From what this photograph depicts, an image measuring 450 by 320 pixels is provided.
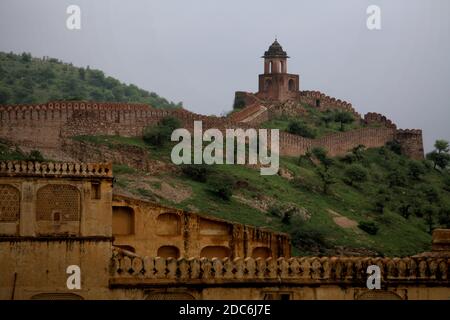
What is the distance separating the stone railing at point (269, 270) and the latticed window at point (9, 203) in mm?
3007

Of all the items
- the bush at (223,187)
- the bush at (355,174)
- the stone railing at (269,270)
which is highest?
the bush at (355,174)

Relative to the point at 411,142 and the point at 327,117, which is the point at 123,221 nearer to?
the point at 327,117

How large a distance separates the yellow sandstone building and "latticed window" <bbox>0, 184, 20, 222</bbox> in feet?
0.09

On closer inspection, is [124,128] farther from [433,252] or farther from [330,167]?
[433,252]

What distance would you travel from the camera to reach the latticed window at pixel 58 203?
46750 mm

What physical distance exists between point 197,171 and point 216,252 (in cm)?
2402

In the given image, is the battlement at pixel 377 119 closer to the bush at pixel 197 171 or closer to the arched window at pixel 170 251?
the bush at pixel 197 171

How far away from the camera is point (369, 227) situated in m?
77.6

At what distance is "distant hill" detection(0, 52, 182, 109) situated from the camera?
110375 mm

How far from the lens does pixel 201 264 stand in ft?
153

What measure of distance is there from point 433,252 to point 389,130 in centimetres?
4952

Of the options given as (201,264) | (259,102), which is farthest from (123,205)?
(259,102)

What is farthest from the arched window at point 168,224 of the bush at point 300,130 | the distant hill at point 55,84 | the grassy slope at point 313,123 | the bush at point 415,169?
the distant hill at point 55,84
